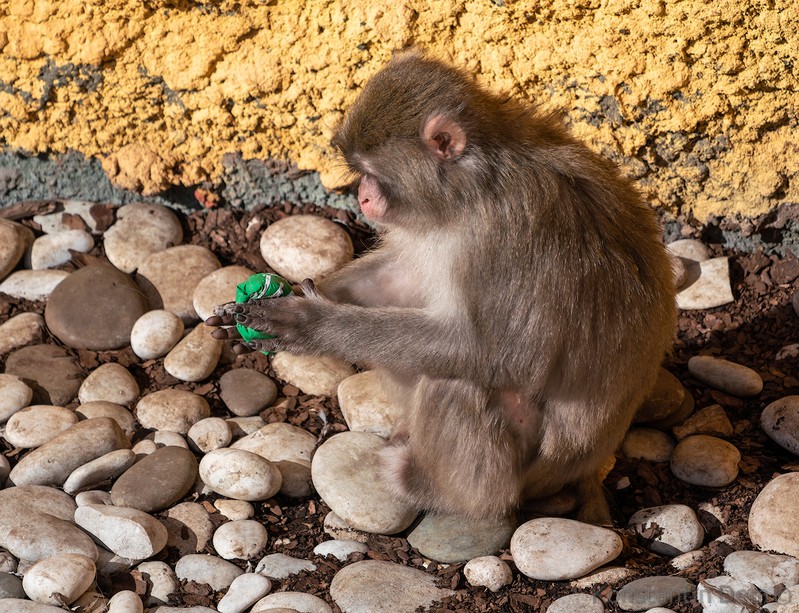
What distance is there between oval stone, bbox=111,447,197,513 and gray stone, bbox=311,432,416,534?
557mm

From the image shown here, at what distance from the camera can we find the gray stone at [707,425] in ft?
16.3

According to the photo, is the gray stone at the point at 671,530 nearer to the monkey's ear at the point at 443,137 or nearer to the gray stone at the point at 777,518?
the gray stone at the point at 777,518

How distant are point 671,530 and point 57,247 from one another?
3.63 m

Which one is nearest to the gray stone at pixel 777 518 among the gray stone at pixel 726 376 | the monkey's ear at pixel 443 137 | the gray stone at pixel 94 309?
the gray stone at pixel 726 376

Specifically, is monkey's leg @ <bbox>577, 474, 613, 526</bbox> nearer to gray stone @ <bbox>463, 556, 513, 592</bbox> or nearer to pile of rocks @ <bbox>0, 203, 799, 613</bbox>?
pile of rocks @ <bbox>0, 203, 799, 613</bbox>

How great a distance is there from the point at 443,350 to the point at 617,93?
2102mm

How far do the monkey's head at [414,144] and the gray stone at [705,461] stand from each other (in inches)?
68.3

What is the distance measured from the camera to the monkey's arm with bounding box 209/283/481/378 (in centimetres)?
395

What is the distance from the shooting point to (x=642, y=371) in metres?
4.23

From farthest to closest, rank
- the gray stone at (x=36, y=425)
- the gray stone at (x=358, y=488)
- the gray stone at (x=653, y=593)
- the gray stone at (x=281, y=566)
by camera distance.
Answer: the gray stone at (x=36, y=425) < the gray stone at (x=358, y=488) < the gray stone at (x=281, y=566) < the gray stone at (x=653, y=593)

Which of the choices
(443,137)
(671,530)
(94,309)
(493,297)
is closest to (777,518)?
(671,530)

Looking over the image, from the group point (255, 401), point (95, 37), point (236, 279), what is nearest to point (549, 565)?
point (255, 401)

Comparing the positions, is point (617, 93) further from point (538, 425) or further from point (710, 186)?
point (538, 425)

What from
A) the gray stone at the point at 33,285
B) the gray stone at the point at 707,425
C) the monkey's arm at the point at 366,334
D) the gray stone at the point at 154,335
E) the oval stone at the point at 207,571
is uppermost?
the monkey's arm at the point at 366,334
